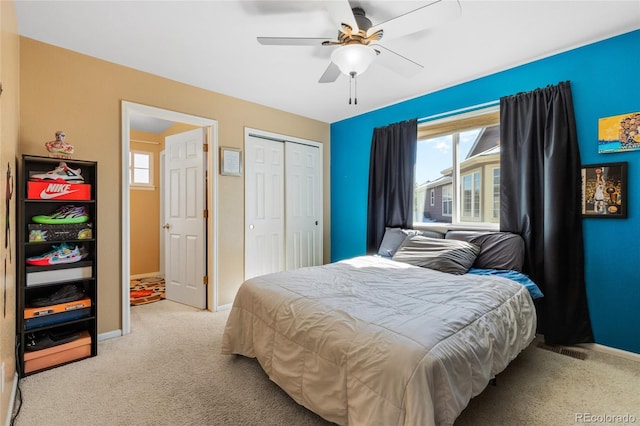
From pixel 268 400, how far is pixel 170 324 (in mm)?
1696

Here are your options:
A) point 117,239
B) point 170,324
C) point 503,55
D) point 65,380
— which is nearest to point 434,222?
point 503,55

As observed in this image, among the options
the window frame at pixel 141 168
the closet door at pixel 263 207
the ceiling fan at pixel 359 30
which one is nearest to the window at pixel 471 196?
the ceiling fan at pixel 359 30

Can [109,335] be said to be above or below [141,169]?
below

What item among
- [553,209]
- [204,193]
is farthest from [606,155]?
[204,193]

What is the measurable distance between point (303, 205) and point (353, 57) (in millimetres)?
2677

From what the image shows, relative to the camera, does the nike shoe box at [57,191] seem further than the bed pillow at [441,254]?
No

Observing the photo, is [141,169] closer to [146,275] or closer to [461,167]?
[146,275]

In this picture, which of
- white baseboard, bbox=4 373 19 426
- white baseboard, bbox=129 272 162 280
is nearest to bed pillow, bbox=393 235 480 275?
white baseboard, bbox=4 373 19 426

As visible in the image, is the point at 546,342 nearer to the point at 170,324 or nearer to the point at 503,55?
the point at 503,55

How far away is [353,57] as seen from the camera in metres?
1.94

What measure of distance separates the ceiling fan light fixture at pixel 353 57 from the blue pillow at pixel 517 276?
1.95 metres

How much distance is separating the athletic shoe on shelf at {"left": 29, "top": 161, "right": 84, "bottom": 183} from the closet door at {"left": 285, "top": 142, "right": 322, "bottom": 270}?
7.67 ft

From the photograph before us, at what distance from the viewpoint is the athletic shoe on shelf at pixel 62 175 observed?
2.20 metres

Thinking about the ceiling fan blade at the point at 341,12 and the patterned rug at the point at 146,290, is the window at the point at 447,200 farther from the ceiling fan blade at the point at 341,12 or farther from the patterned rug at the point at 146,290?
the patterned rug at the point at 146,290
